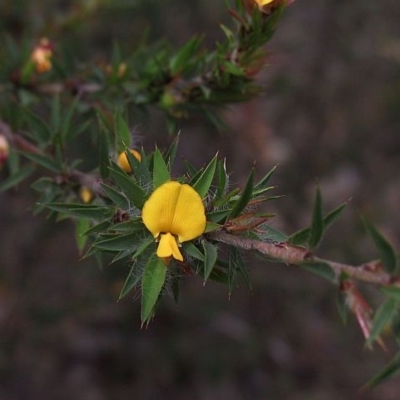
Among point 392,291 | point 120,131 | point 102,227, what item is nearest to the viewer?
point 392,291

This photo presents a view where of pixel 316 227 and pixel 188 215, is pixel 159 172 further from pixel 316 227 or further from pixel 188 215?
pixel 316 227

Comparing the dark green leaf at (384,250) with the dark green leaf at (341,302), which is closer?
the dark green leaf at (384,250)

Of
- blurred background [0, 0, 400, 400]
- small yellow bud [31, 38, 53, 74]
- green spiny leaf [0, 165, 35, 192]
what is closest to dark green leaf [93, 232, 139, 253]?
green spiny leaf [0, 165, 35, 192]

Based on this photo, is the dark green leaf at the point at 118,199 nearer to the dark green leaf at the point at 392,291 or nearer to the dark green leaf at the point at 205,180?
the dark green leaf at the point at 205,180

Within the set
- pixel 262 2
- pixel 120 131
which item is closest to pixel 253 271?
pixel 120 131

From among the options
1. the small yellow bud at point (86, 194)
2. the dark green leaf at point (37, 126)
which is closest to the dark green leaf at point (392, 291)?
the small yellow bud at point (86, 194)

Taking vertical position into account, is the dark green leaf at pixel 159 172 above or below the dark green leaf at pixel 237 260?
above

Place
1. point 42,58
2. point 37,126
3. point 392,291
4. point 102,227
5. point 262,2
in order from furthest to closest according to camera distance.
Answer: point 42,58 < point 37,126 < point 262,2 < point 102,227 < point 392,291
